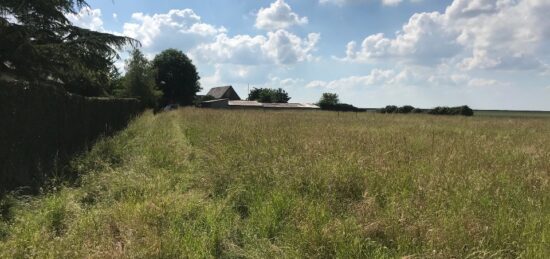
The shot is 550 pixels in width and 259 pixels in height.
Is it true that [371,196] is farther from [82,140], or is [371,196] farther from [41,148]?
[82,140]

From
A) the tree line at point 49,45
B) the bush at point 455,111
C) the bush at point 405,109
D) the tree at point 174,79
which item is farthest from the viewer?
the tree at point 174,79

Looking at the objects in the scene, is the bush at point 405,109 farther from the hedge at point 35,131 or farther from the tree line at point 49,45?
the hedge at point 35,131

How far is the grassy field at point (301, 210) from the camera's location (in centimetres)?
399

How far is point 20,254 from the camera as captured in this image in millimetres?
4238

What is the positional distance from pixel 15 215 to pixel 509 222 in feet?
18.3

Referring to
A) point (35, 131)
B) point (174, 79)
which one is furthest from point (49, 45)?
point (174, 79)

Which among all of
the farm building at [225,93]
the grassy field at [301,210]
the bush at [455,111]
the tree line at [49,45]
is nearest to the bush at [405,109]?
the bush at [455,111]

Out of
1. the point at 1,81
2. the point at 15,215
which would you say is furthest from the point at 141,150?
the point at 15,215

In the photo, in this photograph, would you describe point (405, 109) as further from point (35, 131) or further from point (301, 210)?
point (301, 210)

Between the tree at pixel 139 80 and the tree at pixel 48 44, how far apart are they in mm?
41948

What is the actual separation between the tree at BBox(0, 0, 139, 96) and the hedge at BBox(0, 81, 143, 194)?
73.3 inches

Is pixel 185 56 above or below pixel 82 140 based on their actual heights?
above

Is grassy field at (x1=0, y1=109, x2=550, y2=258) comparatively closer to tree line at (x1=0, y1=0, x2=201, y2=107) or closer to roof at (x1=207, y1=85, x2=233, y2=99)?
tree line at (x1=0, y1=0, x2=201, y2=107)

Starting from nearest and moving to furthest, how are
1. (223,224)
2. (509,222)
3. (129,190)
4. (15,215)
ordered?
(509,222) → (223,224) → (15,215) → (129,190)
